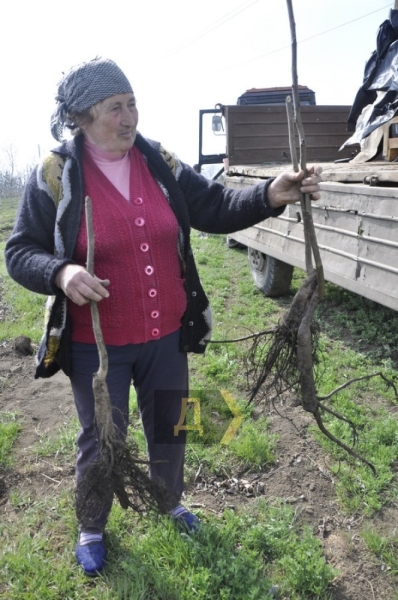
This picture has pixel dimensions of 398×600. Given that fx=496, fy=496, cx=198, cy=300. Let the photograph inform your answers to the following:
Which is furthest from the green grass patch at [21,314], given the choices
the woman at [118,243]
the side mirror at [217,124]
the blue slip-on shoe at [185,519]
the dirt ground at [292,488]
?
the side mirror at [217,124]

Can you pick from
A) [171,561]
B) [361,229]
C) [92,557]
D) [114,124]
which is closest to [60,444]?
[92,557]

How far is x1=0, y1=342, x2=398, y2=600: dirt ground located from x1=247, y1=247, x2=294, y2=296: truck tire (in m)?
2.29

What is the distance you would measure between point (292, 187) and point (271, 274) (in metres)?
3.58

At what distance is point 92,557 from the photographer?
2.03 metres

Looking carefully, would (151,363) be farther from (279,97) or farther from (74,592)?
(279,97)

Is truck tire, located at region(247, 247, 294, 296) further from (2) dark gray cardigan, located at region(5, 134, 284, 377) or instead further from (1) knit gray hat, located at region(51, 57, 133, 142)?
(1) knit gray hat, located at region(51, 57, 133, 142)

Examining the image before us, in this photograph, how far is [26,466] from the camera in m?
2.78

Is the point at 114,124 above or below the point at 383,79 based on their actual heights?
below

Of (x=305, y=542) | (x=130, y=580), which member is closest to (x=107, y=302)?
(x=130, y=580)

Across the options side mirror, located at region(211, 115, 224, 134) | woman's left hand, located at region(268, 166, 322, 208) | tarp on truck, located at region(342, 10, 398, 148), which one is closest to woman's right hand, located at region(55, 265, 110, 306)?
woman's left hand, located at region(268, 166, 322, 208)

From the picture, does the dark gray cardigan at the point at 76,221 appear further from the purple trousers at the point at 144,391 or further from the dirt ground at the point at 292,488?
the dirt ground at the point at 292,488

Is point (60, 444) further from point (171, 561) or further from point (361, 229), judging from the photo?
point (361, 229)

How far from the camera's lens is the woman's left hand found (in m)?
1.71

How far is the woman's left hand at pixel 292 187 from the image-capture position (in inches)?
67.2
